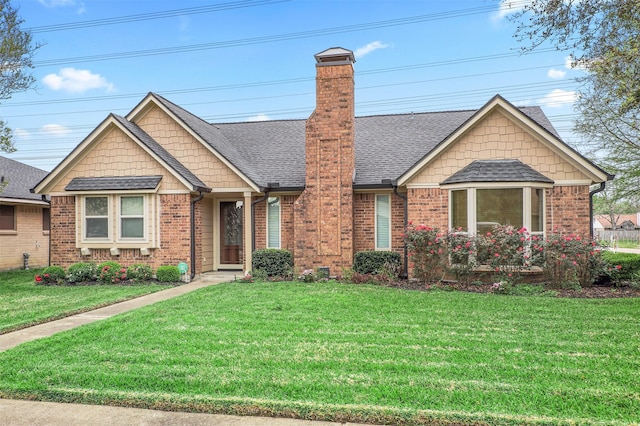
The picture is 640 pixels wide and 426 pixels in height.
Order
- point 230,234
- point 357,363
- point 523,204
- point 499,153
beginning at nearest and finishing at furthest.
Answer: point 357,363, point 523,204, point 499,153, point 230,234

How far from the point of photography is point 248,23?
896 inches

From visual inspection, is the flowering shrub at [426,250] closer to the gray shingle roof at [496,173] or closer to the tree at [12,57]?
the gray shingle roof at [496,173]

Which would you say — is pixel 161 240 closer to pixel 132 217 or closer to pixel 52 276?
pixel 132 217

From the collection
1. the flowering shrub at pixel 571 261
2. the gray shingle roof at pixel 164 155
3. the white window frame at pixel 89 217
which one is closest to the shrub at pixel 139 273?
the white window frame at pixel 89 217

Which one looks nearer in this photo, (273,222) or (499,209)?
(499,209)

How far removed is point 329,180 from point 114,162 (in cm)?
652

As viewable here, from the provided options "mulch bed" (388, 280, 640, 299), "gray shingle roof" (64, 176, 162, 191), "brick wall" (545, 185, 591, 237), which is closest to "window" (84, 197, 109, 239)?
"gray shingle roof" (64, 176, 162, 191)

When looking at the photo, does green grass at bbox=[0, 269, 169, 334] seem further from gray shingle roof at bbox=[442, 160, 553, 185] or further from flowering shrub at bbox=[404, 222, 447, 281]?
gray shingle roof at bbox=[442, 160, 553, 185]

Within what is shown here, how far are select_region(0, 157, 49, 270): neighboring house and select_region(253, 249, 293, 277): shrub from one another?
35.0 feet

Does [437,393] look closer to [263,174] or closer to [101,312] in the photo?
[101,312]

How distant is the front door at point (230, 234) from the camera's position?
14484mm

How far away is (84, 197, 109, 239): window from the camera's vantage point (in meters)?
12.9

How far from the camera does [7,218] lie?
16.8 meters

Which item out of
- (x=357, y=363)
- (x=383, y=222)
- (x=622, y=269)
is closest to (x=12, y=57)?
(x=383, y=222)
